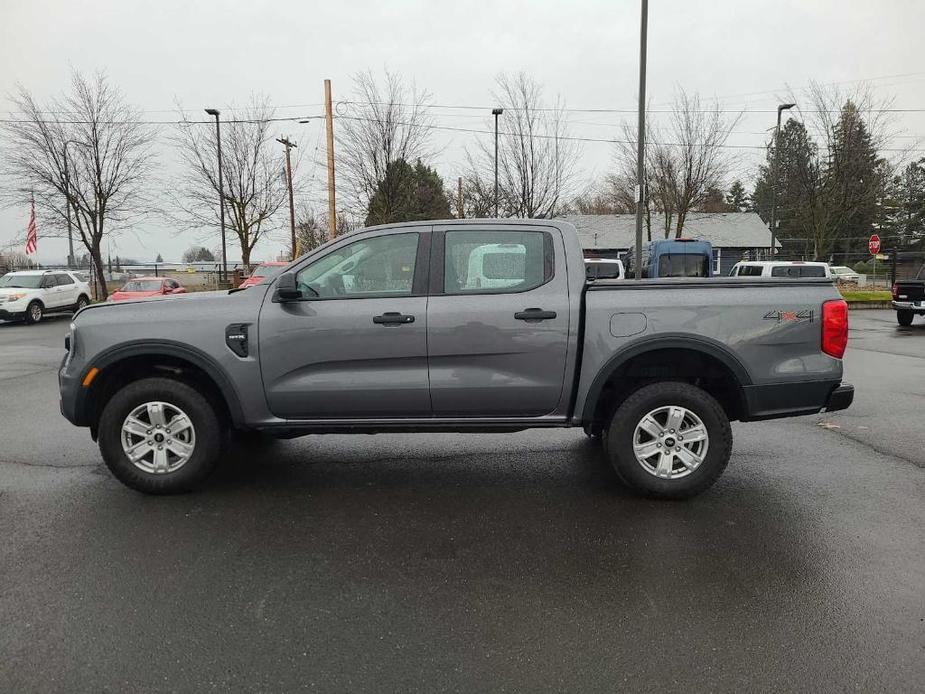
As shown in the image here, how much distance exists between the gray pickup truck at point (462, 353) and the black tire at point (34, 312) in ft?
64.3

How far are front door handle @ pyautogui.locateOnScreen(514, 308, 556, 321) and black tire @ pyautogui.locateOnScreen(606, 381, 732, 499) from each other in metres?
0.78

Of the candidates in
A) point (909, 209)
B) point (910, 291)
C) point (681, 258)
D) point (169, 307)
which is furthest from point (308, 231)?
point (909, 209)

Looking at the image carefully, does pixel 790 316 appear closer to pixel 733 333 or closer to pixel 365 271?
pixel 733 333

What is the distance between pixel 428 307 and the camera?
14.5ft

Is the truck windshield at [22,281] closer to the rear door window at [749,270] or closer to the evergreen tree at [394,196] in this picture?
the evergreen tree at [394,196]

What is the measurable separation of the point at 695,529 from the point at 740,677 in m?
1.50

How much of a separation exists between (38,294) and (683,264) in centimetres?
2086

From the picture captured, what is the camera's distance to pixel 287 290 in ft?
14.3

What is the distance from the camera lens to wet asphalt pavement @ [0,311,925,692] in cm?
262

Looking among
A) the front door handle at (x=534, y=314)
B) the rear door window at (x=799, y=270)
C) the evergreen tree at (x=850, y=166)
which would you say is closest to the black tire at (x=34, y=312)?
the front door handle at (x=534, y=314)

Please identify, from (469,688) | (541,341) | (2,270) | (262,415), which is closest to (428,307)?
(541,341)

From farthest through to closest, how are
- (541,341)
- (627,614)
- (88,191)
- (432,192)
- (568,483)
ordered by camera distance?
(432,192) → (88,191) → (568,483) → (541,341) → (627,614)

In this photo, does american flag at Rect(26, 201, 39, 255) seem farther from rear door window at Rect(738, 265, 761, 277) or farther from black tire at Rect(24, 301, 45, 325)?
rear door window at Rect(738, 265, 761, 277)

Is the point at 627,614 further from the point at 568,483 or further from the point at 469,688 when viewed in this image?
the point at 568,483
